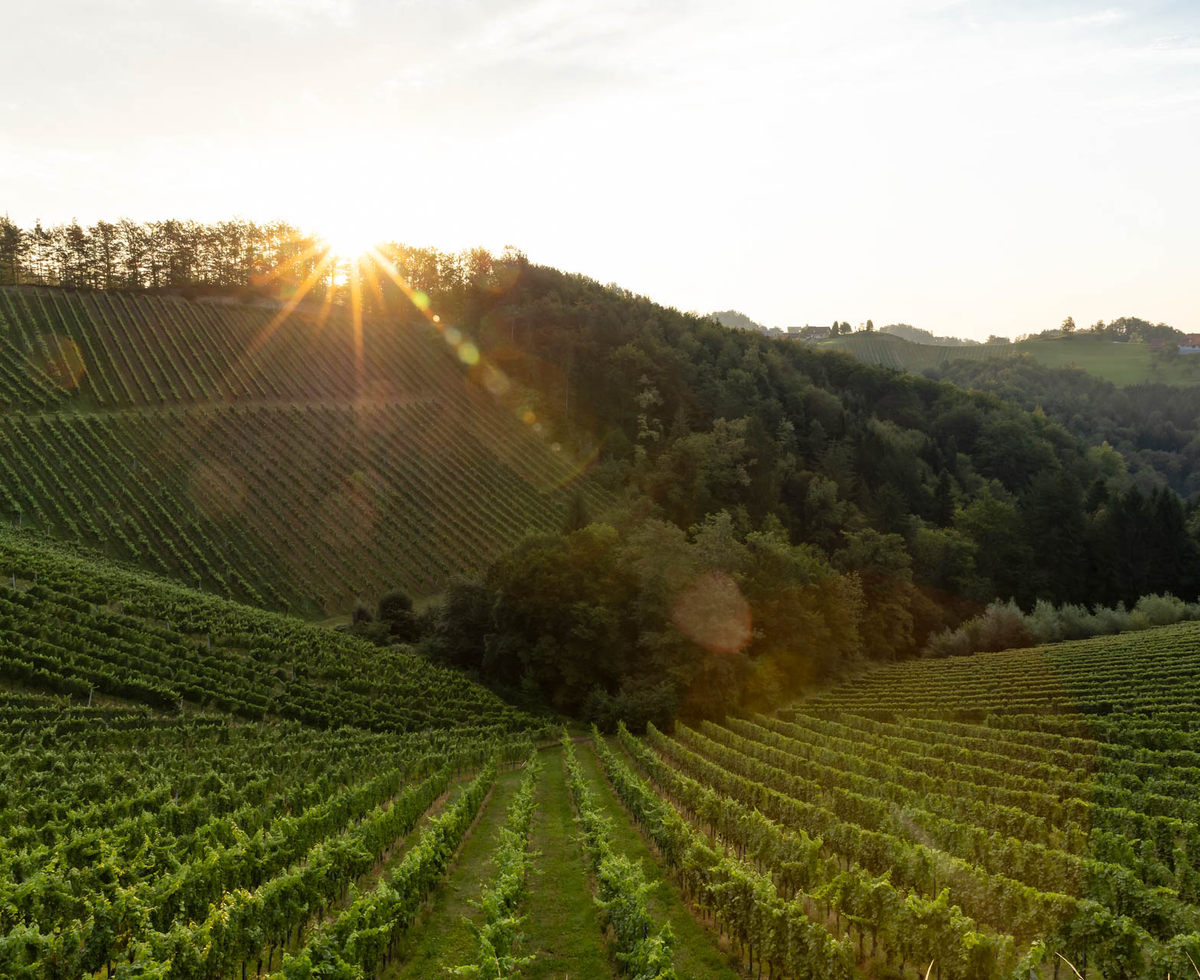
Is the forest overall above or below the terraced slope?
above

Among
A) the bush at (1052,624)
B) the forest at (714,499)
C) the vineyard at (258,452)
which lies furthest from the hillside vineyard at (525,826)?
the bush at (1052,624)

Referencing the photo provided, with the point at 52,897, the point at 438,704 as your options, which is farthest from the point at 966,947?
the point at 438,704

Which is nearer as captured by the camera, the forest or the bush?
the forest

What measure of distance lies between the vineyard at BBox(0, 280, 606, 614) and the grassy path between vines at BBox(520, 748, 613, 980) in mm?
45233

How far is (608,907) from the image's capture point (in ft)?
51.1

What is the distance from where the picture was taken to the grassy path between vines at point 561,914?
14633 millimetres

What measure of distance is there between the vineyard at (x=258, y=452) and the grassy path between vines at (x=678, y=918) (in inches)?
1784

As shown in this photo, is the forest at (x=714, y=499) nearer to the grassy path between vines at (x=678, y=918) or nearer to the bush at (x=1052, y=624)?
the bush at (x=1052, y=624)

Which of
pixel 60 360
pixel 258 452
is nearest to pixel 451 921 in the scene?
pixel 258 452

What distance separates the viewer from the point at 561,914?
17312mm

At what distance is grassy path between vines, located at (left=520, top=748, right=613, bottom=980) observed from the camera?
14633mm

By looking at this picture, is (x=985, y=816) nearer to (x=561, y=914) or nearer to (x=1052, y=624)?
(x=561, y=914)

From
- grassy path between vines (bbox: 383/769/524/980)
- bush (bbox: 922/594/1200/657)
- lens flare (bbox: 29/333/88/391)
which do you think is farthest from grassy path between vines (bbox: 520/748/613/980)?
lens flare (bbox: 29/333/88/391)

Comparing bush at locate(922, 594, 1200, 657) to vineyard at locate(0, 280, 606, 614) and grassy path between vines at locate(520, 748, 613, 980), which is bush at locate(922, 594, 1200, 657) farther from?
grassy path between vines at locate(520, 748, 613, 980)
